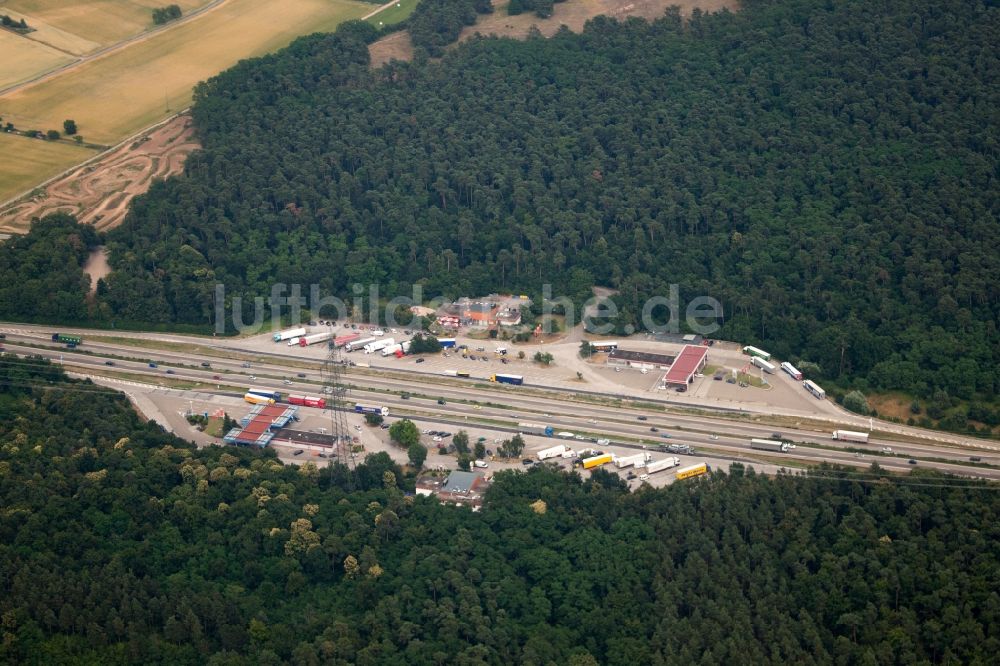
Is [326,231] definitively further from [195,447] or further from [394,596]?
[394,596]

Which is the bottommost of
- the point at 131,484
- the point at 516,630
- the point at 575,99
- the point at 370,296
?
the point at 516,630

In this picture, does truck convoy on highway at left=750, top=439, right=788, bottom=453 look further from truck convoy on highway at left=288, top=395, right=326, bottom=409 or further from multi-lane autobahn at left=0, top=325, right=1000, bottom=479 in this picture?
truck convoy on highway at left=288, top=395, right=326, bottom=409

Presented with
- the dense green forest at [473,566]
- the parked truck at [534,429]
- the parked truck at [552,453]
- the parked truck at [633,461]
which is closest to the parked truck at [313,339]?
the dense green forest at [473,566]

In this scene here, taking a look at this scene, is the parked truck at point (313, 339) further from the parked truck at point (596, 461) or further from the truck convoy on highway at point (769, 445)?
the truck convoy on highway at point (769, 445)

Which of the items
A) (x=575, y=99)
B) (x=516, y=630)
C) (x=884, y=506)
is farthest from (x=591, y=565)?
(x=575, y=99)

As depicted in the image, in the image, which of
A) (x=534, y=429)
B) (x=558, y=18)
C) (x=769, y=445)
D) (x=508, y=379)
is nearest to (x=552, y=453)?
(x=534, y=429)

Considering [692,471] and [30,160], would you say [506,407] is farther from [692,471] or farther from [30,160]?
[30,160]

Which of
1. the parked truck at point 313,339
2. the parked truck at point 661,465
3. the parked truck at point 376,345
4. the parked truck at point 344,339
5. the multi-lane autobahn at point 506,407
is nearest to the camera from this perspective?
the parked truck at point 661,465
